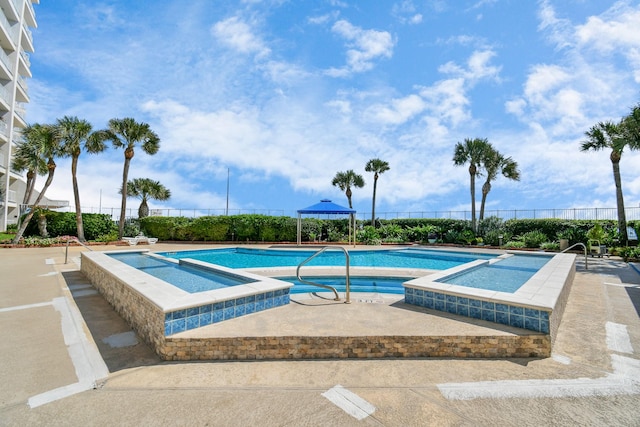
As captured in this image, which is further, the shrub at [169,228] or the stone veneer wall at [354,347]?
the shrub at [169,228]

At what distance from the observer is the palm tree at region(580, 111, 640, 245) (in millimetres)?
13289

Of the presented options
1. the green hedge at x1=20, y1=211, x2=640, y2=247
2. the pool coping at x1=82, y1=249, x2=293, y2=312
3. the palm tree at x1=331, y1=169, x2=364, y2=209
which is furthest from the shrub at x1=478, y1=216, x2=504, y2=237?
the pool coping at x1=82, y1=249, x2=293, y2=312

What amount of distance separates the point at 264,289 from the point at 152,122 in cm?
2103

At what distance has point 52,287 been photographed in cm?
692

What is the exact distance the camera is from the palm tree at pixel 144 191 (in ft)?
89.1

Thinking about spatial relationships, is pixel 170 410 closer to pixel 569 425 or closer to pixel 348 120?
pixel 569 425

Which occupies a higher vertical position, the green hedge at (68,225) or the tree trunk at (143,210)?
the tree trunk at (143,210)

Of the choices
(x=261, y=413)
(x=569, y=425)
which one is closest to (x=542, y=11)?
(x=569, y=425)

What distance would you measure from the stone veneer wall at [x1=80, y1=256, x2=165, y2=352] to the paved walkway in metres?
0.19

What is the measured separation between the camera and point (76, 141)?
18438mm

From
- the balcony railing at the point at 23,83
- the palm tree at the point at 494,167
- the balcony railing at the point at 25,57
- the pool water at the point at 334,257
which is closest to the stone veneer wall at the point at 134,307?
the pool water at the point at 334,257

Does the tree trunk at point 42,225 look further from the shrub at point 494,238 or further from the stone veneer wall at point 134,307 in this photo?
the shrub at point 494,238

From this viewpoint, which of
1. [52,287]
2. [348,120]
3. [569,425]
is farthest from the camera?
[348,120]

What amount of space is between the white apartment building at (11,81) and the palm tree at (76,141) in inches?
264
